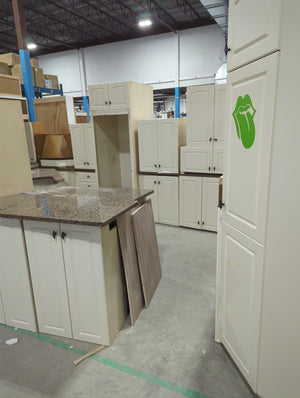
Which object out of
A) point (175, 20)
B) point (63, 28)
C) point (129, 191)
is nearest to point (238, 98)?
point (129, 191)

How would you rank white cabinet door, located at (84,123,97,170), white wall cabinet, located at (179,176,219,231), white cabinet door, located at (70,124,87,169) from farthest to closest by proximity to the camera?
white cabinet door, located at (70,124,87,169) < white cabinet door, located at (84,123,97,170) < white wall cabinet, located at (179,176,219,231)

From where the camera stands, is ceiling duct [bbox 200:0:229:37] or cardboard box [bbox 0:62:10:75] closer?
cardboard box [bbox 0:62:10:75]

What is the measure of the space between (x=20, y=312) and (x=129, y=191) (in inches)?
55.0

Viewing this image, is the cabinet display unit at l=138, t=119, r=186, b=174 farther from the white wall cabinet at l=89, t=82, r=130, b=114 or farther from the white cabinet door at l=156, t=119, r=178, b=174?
the white wall cabinet at l=89, t=82, r=130, b=114

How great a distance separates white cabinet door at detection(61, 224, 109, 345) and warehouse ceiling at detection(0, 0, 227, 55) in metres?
6.94

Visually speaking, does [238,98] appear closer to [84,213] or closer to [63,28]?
[84,213]

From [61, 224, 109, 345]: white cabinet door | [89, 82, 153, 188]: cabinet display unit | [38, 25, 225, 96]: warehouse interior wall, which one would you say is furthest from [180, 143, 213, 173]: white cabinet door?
[38, 25, 225, 96]: warehouse interior wall

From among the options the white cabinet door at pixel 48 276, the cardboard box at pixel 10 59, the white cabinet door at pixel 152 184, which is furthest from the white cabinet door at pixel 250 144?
the cardboard box at pixel 10 59

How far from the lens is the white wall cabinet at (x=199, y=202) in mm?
3764

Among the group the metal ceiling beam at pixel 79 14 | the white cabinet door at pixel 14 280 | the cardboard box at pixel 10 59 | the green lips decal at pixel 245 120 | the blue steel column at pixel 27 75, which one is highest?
the metal ceiling beam at pixel 79 14

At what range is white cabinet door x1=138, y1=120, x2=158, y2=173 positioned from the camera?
4000mm

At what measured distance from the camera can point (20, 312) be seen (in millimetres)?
2059

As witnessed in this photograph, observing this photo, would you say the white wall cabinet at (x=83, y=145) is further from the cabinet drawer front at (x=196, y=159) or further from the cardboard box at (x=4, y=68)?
the cabinet drawer front at (x=196, y=159)

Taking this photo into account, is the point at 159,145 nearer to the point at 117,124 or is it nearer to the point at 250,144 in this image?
the point at 117,124
